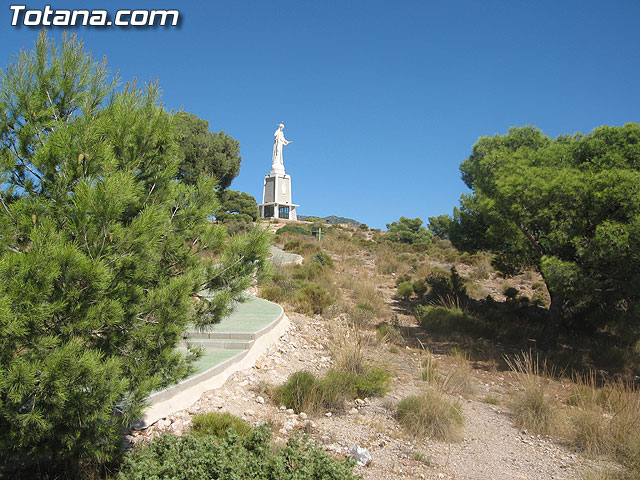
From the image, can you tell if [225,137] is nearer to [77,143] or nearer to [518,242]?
[518,242]

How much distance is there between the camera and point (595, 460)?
491 centimetres

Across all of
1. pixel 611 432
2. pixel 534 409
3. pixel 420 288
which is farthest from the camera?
pixel 420 288

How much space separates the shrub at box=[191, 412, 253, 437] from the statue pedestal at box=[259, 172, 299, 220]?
141ft

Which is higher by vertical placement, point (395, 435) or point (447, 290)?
point (447, 290)

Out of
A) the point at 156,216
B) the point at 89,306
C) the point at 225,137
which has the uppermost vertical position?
the point at 225,137

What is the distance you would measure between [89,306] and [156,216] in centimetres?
72

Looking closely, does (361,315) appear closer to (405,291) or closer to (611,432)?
(405,291)

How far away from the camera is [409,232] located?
42.5 meters

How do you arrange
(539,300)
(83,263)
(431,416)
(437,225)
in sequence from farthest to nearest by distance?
1. (437,225)
2. (539,300)
3. (431,416)
4. (83,263)

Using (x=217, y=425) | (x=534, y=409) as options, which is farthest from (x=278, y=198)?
(x=217, y=425)

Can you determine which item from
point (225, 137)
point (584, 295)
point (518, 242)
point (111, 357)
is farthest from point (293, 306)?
point (225, 137)

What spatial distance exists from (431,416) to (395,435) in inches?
21.0

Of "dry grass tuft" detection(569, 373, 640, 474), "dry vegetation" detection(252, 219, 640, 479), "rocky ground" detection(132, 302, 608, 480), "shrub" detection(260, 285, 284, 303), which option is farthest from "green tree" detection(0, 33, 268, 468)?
"shrub" detection(260, 285, 284, 303)

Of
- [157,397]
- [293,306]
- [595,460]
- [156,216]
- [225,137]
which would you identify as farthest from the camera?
[225,137]
